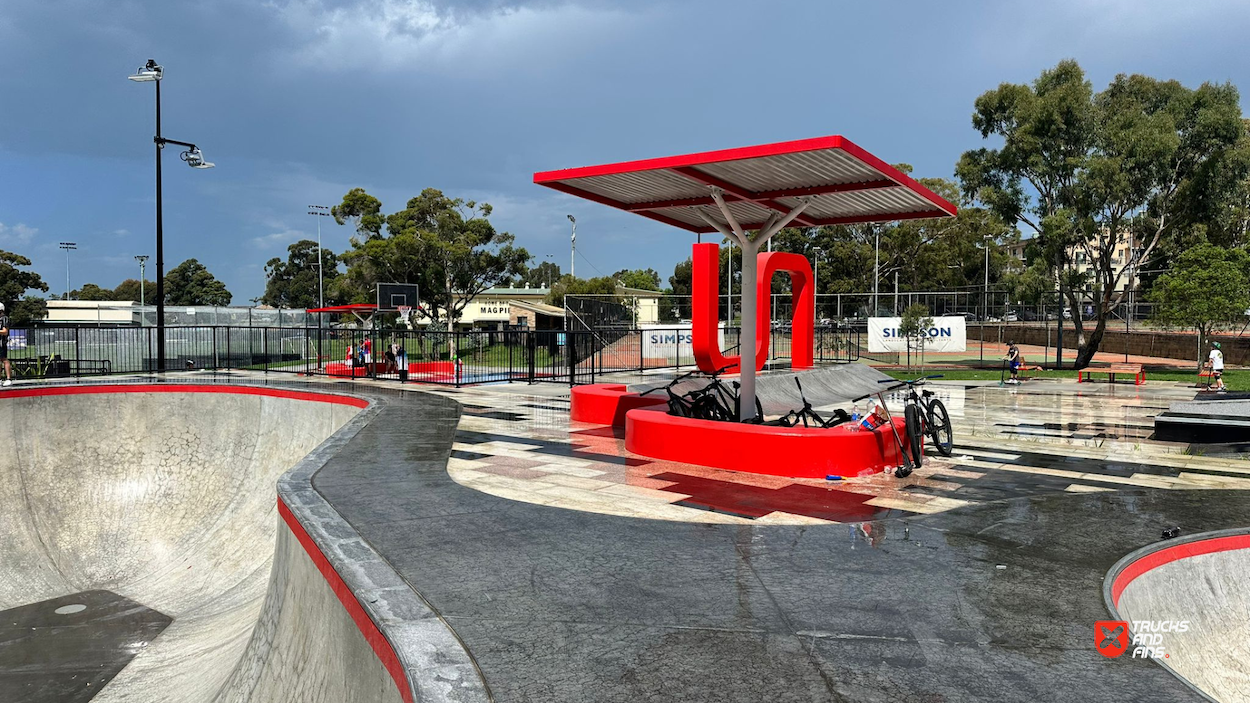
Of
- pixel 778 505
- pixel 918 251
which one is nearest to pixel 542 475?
pixel 778 505

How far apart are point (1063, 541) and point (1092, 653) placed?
2463 mm

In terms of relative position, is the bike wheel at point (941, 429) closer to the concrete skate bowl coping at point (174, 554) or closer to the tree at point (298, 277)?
the concrete skate bowl coping at point (174, 554)

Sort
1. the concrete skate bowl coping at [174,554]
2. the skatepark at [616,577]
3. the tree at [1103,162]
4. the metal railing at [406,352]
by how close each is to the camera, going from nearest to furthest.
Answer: the skatepark at [616,577], the concrete skate bowl coping at [174,554], the metal railing at [406,352], the tree at [1103,162]

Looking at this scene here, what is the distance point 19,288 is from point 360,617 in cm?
8866

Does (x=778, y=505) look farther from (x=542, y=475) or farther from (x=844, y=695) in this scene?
(x=844, y=695)

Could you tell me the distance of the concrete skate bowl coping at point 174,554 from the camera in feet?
16.9

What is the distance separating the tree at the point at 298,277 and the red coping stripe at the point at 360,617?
115m

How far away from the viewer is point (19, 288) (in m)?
71.2

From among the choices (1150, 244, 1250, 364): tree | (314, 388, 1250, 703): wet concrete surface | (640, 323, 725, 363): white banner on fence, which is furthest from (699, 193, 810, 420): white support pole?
(1150, 244, 1250, 364): tree

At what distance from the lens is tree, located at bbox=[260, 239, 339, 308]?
381ft

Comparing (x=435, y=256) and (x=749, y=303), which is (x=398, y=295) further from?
(x=749, y=303)

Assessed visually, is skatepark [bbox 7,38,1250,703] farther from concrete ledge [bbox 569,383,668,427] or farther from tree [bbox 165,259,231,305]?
tree [bbox 165,259,231,305]

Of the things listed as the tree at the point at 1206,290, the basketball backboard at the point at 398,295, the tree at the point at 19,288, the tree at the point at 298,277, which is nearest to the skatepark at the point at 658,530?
the tree at the point at 1206,290

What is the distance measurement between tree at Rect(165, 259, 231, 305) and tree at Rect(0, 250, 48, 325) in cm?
3880
